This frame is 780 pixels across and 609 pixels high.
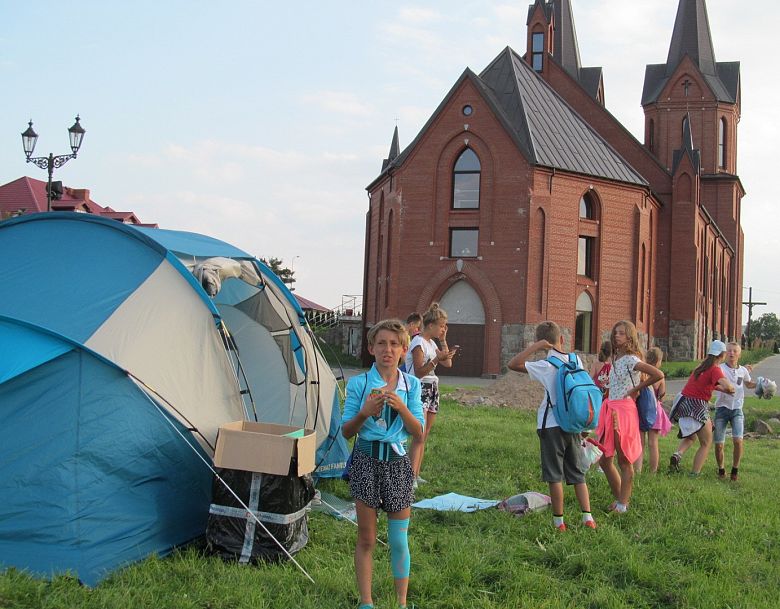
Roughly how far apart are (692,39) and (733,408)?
4511 cm

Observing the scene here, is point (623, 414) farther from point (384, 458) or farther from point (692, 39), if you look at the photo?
point (692, 39)

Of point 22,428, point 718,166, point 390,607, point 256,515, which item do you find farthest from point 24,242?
point 718,166

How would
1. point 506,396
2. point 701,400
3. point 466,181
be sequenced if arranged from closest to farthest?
point 701,400, point 506,396, point 466,181

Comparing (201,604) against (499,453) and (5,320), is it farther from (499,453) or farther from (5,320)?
(499,453)

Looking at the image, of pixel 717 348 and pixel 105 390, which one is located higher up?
pixel 717 348

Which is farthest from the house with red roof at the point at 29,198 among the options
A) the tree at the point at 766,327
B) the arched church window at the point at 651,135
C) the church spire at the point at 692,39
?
the tree at the point at 766,327

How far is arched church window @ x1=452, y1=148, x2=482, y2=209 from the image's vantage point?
105 feet

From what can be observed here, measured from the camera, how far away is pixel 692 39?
1880 inches

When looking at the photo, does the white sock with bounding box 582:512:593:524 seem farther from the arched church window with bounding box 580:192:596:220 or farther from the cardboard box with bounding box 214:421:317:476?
the arched church window with bounding box 580:192:596:220

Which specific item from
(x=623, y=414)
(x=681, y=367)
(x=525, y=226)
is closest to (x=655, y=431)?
(x=623, y=414)

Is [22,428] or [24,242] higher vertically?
[24,242]

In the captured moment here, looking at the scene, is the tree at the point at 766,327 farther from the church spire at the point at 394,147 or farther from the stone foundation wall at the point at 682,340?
the church spire at the point at 394,147

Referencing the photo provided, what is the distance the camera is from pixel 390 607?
434cm

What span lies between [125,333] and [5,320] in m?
0.80
